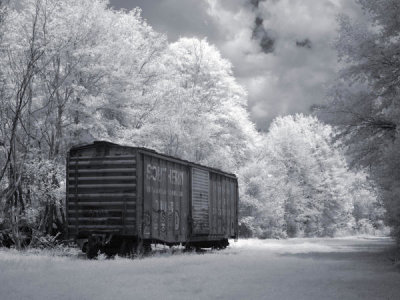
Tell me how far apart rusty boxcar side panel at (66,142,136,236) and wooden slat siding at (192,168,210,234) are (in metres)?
4.42

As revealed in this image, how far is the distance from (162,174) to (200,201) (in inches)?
133

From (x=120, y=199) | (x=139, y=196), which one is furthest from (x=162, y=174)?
(x=120, y=199)

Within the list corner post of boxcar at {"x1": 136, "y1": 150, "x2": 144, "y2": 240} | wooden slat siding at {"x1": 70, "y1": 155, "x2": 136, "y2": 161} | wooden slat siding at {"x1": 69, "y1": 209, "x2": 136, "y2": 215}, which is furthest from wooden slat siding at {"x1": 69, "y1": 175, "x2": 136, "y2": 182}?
wooden slat siding at {"x1": 69, "y1": 209, "x2": 136, "y2": 215}

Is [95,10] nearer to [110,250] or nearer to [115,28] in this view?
[115,28]

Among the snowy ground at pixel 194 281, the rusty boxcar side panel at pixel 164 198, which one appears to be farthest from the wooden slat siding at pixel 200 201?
the snowy ground at pixel 194 281

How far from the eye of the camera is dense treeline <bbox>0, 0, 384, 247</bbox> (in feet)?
64.8

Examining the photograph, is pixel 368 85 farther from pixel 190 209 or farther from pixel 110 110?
pixel 110 110

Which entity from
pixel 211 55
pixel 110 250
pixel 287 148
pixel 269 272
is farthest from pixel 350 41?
pixel 287 148

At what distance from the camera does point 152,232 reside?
1723 cm

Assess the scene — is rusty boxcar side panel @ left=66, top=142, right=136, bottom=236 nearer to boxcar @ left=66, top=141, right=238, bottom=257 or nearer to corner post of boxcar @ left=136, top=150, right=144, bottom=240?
boxcar @ left=66, top=141, right=238, bottom=257

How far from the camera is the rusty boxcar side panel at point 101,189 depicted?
1656cm

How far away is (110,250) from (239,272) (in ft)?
22.3

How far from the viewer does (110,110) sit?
2512 cm

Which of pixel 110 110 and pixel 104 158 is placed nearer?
pixel 104 158
